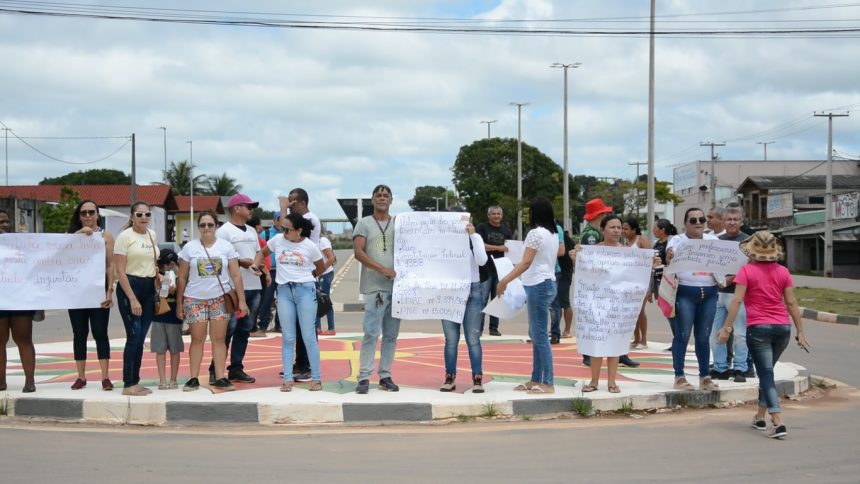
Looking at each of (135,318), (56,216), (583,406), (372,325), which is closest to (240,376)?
(135,318)

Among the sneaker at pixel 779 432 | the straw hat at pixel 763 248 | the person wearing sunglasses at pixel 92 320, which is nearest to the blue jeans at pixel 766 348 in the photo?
the sneaker at pixel 779 432

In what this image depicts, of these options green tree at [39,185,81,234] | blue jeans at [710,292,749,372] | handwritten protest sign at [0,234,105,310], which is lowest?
blue jeans at [710,292,749,372]

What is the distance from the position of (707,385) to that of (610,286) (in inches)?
56.0

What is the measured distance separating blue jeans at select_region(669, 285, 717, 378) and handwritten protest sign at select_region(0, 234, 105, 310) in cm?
590

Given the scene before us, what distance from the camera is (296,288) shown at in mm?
9188

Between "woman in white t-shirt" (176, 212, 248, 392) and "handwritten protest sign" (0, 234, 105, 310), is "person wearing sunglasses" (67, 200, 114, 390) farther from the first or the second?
"woman in white t-shirt" (176, 212, 248, 392)

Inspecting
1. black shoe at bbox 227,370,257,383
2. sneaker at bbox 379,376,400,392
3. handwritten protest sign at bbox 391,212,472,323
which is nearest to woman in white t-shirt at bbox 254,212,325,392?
sneaker at bbox 379,376,400,392

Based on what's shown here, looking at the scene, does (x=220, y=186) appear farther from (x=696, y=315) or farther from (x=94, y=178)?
(x=696, y=315)

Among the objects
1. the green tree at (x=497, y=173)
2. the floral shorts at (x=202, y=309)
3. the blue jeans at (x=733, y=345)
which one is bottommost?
the blue jeans at (x=733, y=345)

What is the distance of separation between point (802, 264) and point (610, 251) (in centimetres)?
5196

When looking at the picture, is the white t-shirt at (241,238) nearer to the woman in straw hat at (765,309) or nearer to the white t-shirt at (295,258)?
the white t-shirt at (295,258)

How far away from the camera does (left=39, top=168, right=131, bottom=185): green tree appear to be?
115906mm

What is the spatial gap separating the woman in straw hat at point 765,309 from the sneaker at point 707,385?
1282 mm

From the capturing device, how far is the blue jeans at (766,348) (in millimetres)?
7895
